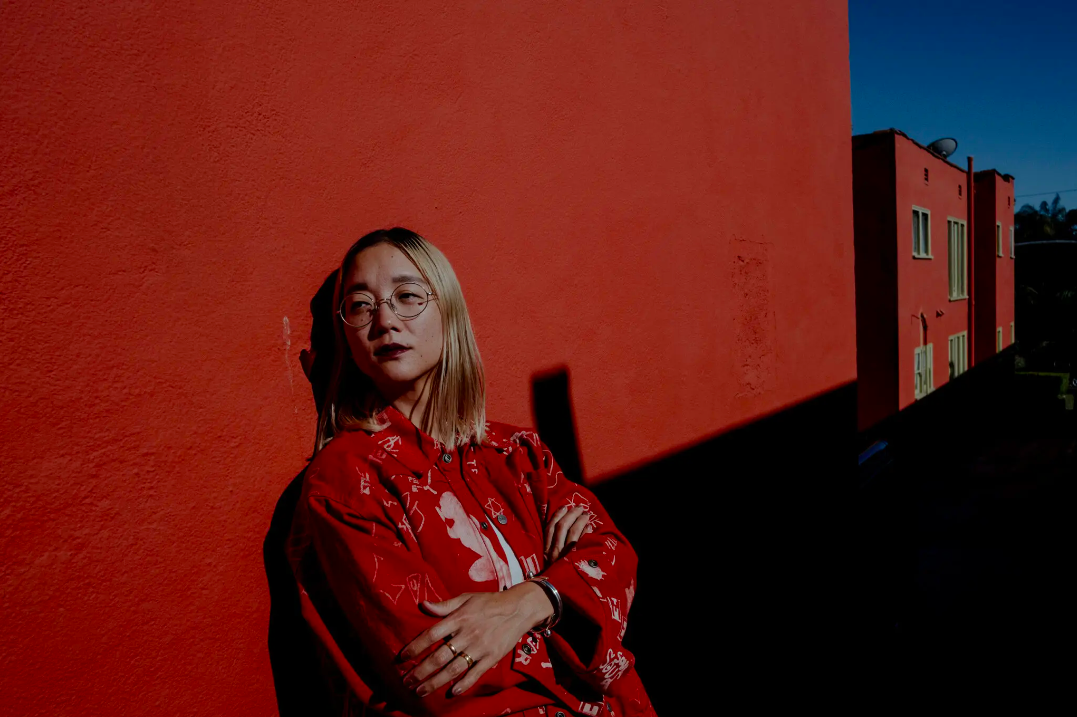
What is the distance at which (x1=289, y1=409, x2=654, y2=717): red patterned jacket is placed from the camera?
1.38 m

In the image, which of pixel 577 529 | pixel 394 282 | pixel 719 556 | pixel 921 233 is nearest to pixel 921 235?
pixel 921 233

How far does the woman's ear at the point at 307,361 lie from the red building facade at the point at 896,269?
1520 centimetres

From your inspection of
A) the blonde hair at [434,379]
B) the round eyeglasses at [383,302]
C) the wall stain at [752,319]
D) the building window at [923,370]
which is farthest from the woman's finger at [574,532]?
the building window at [923,370]

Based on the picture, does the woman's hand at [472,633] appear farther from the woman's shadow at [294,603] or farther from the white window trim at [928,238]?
the white window trim at [928,238]

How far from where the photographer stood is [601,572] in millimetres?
1703

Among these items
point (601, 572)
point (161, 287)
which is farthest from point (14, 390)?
point (601, 572)

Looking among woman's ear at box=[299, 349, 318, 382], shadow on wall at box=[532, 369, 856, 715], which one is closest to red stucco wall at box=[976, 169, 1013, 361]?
shadow on wall at box=[532, 369, 856, 715]

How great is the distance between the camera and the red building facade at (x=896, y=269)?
14.6 metres

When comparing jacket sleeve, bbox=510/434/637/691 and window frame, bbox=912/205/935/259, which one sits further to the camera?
window frame, bbox=912/205/935/259

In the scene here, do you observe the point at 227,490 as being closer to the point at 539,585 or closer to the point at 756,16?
the point at 539,585

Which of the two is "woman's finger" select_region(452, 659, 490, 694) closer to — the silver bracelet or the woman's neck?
the silver bracelet

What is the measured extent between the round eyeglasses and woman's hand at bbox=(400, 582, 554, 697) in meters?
0.64

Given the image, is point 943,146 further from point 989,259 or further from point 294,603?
point 294,603

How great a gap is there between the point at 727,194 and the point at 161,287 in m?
2.96
